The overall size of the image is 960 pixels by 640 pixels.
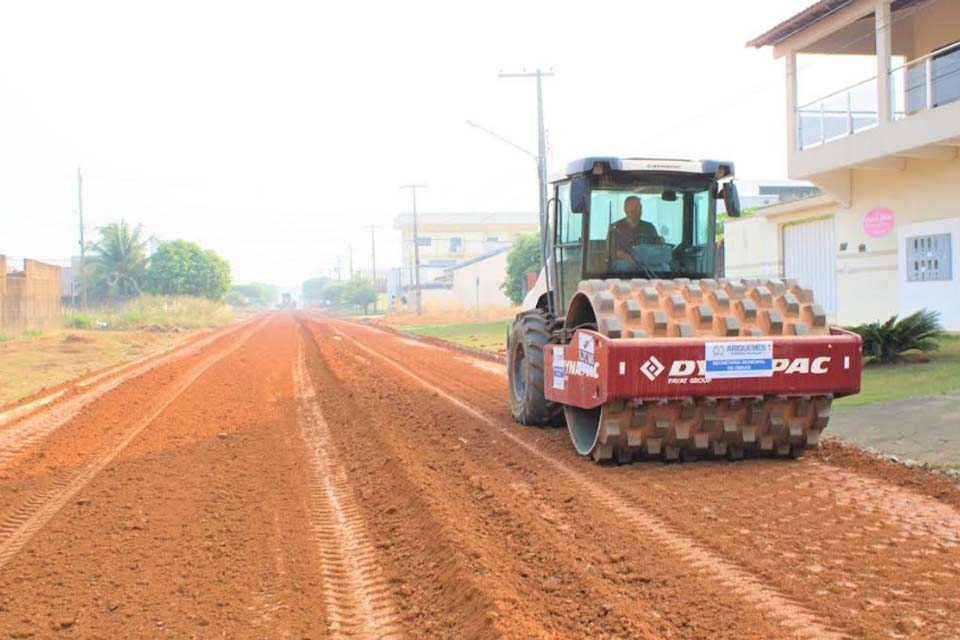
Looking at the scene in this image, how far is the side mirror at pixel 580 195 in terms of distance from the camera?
8898mm

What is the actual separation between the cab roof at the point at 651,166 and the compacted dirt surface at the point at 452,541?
9.06ft

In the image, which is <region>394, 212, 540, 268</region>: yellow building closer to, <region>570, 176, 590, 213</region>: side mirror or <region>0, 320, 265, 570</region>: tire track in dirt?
<region>0, 320, 265, 570</region>: tire track in dirt

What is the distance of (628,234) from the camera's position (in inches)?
370

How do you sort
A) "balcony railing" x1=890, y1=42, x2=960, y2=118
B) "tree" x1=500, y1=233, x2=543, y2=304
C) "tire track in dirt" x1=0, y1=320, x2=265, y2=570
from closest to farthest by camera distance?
"tire track in dirt" x1=0, y1=320, x2=265, y2=570
"balcony railing" x1=890, y1=42, x2=960, y2=118
"tree" x1=500, y1=233, x2=543, y2=304

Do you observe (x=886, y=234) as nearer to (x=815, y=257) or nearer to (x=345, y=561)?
(x=815, y=257)

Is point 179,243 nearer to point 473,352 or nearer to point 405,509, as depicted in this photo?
point 473,352

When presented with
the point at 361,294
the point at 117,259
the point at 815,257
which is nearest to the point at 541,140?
the point at 815,257

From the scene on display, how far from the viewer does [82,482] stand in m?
7.97

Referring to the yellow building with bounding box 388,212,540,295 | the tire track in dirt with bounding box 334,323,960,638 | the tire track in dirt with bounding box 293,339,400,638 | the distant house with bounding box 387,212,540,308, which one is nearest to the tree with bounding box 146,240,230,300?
the distant house with bounding box 387,212,540,308

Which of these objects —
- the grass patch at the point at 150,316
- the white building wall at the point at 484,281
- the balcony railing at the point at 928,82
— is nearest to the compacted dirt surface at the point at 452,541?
the balcony railing at the point at 928,82

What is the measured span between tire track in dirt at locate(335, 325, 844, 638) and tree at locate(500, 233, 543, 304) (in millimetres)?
41582

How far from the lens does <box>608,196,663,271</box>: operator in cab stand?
9.36 metres

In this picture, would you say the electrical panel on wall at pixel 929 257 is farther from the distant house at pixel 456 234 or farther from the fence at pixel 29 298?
the distant house at pixel 456 234

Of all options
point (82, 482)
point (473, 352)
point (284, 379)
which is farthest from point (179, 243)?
point (82, 482)
